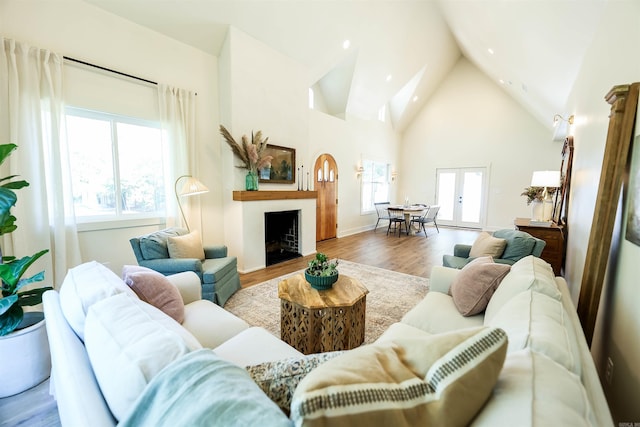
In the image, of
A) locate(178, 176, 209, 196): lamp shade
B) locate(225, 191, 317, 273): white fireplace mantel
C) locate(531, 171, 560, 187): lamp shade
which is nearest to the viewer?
locate(178, 176, 209, 196): lamp shade

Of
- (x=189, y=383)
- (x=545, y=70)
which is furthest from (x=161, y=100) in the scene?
(x=545, y=70)

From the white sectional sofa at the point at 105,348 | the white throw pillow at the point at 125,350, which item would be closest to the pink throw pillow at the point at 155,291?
the white sectional sofa at the point at 105,348

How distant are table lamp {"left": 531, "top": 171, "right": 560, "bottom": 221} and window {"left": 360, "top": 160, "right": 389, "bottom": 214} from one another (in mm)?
4257

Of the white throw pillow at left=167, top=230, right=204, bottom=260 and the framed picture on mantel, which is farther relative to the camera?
the framed picture on mantel

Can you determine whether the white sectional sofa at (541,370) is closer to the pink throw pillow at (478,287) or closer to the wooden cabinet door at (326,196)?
the pink throw pillow at (478,287)

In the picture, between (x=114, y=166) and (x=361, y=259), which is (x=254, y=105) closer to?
(x=114, y=166)

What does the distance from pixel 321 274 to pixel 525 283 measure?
1.36 metres

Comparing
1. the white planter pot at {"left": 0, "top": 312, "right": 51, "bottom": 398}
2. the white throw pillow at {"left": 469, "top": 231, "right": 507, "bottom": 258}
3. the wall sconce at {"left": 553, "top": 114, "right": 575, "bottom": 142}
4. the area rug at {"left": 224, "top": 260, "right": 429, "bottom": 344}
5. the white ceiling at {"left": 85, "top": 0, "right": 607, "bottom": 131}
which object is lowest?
the area rug at {"left": 224, "top": 260, "right": 429, "bottom": 344}

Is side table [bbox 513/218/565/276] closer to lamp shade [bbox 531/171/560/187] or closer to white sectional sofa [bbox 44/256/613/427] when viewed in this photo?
lamp shade [bbox 531/171/560/187]

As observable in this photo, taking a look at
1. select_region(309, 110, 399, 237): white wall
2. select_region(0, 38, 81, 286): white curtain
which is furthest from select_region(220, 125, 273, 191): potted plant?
select_region(309, 110, 399, 237): white wall

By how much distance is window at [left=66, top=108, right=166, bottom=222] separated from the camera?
9.89 feet

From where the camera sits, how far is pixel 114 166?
3.28m

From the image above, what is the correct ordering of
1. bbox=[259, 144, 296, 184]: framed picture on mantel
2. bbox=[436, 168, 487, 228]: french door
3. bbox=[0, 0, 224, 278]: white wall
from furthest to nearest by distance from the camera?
bbox=[436, 168, 487, 228]: french door, bbox=[259, 144, 296, 184]: framed picture on mantel, bbox=[0, 0, 224, 278]: white wall

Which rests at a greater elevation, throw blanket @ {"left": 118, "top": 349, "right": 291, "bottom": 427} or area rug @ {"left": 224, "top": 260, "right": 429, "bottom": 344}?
throw blanket @ {"left": 118, "top": 349, "right": 291, "bottom": 427}
